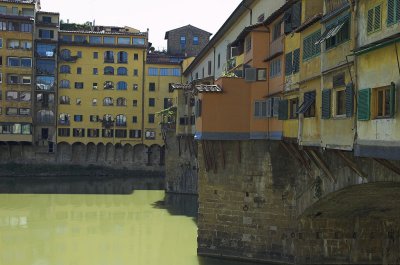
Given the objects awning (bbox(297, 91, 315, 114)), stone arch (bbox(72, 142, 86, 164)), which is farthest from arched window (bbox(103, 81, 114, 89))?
awning (bbox(297, 91, 315, 114))

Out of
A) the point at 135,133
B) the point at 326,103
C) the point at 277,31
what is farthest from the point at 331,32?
the point at 135,133

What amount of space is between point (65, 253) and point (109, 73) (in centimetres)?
4370

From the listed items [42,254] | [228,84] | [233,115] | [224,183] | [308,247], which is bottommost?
[42,254]

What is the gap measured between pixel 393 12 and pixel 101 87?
198ft

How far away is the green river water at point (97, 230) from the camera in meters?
27.9

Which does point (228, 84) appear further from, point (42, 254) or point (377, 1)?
point (42, 254)

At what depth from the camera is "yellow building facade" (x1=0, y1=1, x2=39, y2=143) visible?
212ft

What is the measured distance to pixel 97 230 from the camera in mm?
35531

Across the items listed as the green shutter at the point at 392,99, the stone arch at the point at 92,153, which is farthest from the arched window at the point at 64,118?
the green shutter at the point at 392,99

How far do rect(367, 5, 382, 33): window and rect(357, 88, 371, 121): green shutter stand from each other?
1.56 m

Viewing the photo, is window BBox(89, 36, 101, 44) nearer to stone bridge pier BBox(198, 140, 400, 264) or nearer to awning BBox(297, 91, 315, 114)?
stone bridge pier BBox(198, 140, 400, 264)

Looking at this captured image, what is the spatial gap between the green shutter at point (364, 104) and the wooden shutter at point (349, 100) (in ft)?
1.63

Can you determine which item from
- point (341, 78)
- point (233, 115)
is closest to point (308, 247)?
point (233, 115)

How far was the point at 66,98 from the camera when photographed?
68188 mm
